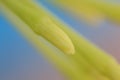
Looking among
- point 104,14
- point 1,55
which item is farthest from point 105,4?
point 1,55

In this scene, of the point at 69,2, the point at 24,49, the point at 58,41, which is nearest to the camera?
the point at 58,41

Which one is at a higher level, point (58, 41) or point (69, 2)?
point (69, 2)

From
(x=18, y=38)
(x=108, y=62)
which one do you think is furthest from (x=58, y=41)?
(x=18, y=38)

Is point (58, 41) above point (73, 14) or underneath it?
underneath

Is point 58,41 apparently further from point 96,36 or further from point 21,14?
point 96,36

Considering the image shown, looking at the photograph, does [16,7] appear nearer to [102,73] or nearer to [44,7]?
[44,7]

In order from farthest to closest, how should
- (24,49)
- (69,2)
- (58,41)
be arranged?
(24,49), (69,2), (58,41)

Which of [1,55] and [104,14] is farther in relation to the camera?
[1,55]
